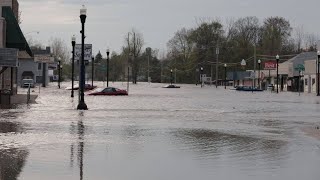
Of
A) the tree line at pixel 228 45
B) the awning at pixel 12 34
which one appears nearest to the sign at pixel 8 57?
the awning at pixel 12 34

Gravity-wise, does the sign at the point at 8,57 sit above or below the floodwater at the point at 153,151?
above

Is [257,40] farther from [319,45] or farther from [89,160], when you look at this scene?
[89,160]

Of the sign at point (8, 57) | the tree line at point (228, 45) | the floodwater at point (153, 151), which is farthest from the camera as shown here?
the tree line at point (228, 45)

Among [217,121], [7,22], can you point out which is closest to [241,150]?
[217,121]

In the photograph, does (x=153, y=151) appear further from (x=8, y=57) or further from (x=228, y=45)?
(x=228, y=45)

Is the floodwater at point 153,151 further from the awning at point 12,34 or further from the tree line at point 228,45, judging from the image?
the tree line at point 228,45

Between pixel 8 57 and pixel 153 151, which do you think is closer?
pixel 153 151

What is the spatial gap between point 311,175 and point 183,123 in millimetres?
11938

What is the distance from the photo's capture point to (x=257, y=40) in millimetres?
158500

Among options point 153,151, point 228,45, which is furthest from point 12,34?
point 228,45

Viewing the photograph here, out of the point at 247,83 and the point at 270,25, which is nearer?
the point at 247,83

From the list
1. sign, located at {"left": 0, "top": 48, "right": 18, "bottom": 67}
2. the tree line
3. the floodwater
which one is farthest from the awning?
the tree line

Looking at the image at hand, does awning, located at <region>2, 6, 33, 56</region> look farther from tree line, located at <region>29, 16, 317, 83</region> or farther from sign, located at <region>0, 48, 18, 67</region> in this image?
tree line, located at <region>29, 16, 317, 83</region>

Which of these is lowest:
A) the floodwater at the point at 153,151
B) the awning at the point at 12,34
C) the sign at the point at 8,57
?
the floodwater at the point at 153,151
